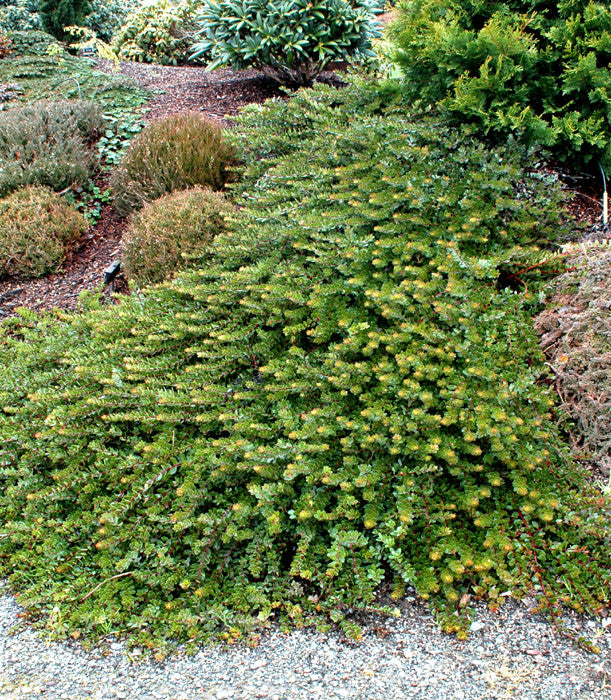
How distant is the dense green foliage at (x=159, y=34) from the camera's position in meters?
10.1

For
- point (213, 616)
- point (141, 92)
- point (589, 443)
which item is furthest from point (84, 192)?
point (589, 443)

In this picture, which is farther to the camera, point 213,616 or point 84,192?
point 84,192

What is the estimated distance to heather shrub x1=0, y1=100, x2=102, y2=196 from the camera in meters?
5.67

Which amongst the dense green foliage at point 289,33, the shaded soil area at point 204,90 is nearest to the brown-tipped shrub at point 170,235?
the shaded soil area at point 204,90

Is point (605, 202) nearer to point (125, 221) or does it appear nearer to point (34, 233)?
point (125, 221)

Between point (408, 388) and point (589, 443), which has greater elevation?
point (408, 388)

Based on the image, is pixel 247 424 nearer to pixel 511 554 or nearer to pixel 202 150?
pixel 511 554

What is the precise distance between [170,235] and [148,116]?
11.0 feet

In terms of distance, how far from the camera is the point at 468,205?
3303mm

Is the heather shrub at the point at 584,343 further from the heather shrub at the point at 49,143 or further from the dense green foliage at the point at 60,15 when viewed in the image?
the dense green foliage at the point at 60,15

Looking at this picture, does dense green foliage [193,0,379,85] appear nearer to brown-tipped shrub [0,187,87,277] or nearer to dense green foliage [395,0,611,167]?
dense green foliage [395,0,611,167]

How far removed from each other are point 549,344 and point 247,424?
1.72 meters

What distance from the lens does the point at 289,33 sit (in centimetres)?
616

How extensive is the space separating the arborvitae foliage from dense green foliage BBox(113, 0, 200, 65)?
320 inches
